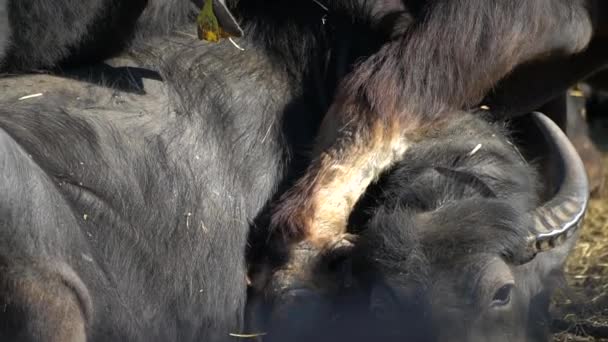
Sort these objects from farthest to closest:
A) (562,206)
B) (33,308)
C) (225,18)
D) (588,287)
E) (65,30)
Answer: (588,287), (562,206), (65,30), (225,18), (33,308)

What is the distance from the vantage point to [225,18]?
3.46 metres

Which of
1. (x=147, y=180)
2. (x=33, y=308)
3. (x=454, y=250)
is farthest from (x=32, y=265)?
(x=454, y=250)

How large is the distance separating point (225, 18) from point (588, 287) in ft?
8.38

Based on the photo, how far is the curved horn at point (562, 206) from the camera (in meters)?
3.65

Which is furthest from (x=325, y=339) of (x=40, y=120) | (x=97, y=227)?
(x=40, y=120)

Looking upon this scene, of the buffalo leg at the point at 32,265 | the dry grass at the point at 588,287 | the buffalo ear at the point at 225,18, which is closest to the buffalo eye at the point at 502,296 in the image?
the dry grass at the point at 588,287

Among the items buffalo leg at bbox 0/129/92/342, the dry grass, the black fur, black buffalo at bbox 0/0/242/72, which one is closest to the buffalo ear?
black buffalo at bbox 0/0/242/72

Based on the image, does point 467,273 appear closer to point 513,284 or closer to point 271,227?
point 513,284

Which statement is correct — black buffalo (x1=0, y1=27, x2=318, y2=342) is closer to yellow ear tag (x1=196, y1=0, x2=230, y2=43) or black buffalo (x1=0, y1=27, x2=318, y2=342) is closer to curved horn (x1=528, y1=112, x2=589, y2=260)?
yellow ear tag (x1=196, y1=0, x2=230, y2=43)

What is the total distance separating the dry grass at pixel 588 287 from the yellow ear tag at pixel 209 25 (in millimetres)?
1752

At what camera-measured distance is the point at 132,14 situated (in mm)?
3705

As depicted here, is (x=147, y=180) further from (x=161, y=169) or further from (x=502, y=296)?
(x=502, y=296)

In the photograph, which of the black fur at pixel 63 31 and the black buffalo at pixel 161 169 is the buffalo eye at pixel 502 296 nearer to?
the black buffalo at pixel 161 169

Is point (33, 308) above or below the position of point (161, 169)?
below
